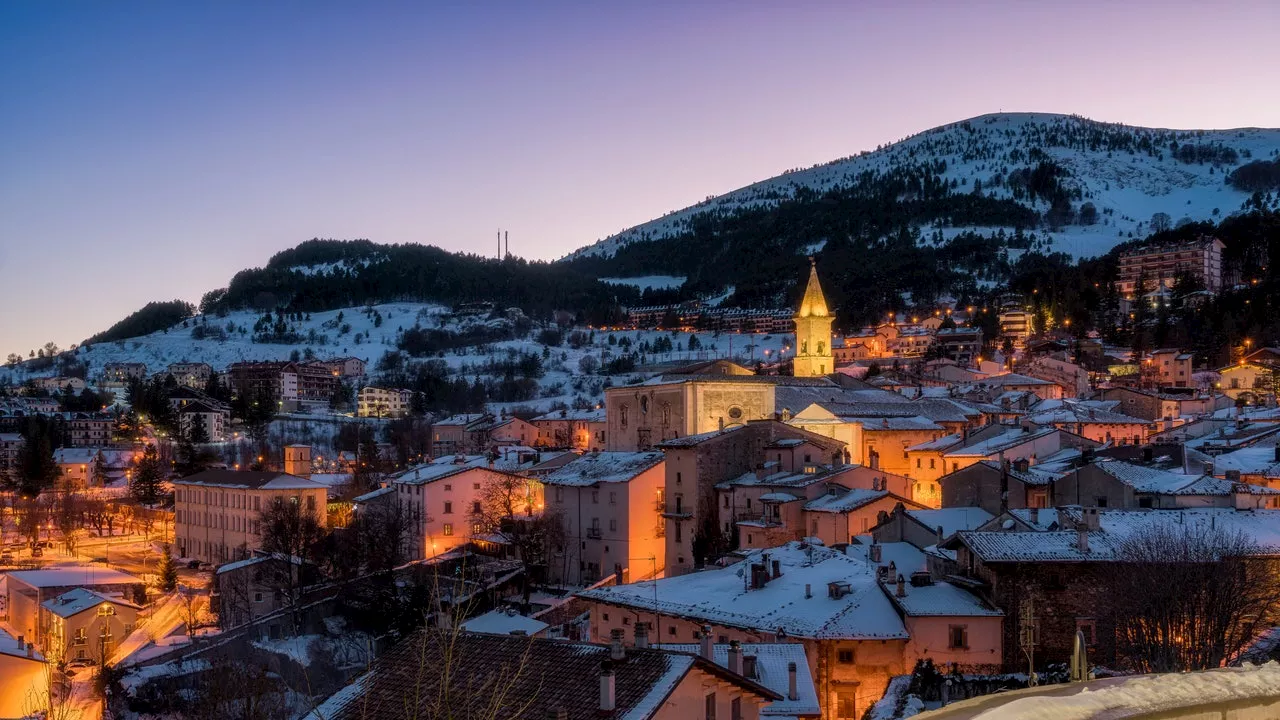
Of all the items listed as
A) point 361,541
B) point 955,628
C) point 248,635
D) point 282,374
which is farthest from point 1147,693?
point 282,374

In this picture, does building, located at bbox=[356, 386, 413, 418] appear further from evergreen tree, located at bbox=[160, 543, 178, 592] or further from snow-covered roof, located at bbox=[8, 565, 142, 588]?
snow-covered roof, located at bbox=[8, 565, 142, 588]

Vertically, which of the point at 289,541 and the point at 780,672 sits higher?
the point at 780,672

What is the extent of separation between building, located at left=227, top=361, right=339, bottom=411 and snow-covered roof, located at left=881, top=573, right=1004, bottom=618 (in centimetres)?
11388

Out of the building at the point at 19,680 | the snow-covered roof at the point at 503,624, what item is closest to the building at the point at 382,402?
the building at the point at 19,680

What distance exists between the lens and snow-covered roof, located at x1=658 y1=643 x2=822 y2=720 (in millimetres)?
16117

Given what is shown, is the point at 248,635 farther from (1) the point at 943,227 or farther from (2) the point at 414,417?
(1) the point at 943,227

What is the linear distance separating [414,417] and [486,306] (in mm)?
82915

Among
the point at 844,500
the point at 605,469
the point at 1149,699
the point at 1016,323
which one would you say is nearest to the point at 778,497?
the point at 844,500

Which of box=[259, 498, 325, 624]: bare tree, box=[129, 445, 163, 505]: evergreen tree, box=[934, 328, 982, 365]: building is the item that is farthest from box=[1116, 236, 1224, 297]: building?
box=[129, 445, 163, 505]: evergreen tree

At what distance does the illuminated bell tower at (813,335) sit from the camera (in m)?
59.7

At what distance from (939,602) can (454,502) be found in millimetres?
31723

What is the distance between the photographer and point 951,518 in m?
29.9

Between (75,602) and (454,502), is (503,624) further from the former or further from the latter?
(454,502)

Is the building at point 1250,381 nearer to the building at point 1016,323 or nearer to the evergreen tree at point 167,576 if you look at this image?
the building at point 1016,323
